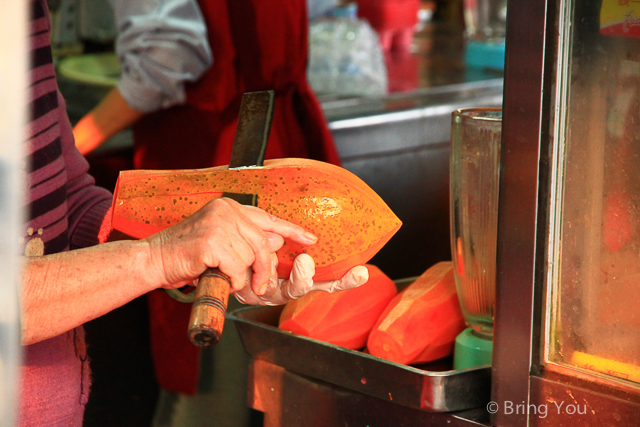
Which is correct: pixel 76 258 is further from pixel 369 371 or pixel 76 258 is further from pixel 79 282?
pixel 369 371

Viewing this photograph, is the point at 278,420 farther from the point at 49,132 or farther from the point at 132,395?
the point at 132,395

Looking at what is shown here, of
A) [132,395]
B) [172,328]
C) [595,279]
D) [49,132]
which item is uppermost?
[49,132]

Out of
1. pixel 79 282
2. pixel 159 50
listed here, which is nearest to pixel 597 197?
pixel 79 282

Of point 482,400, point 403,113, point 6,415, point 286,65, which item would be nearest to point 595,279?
point 482,400

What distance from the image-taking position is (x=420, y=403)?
2.46ft

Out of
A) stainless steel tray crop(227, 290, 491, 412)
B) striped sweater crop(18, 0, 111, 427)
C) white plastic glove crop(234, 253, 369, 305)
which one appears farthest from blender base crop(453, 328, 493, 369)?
striped sweater crop(18, 0, 111, 427)

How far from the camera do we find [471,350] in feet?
2.67

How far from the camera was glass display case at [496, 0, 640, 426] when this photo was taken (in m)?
0.65

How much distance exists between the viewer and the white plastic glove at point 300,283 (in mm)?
692

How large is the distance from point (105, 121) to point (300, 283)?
88cm

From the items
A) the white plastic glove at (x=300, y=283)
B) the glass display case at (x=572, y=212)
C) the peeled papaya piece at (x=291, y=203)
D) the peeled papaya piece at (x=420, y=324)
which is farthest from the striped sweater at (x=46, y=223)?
the glass display case at (x=572, y=212)

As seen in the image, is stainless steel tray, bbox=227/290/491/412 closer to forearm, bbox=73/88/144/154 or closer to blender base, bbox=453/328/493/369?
blender base, bbox=453/328/493/369

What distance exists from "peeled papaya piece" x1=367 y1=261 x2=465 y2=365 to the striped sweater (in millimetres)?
361

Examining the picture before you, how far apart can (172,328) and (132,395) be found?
0.27 meters
